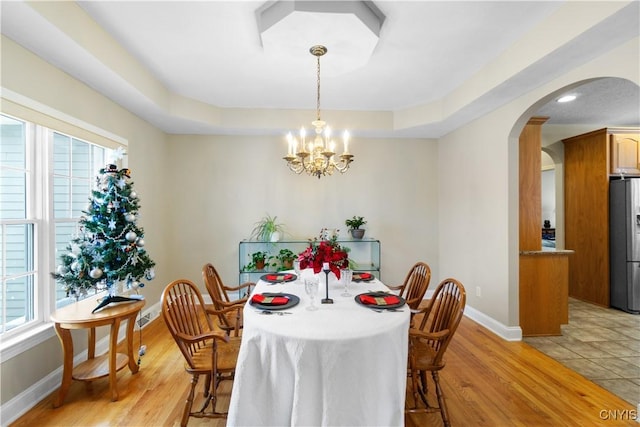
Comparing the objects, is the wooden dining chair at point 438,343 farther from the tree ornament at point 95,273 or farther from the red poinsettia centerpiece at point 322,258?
the tree ornament at point 95,273

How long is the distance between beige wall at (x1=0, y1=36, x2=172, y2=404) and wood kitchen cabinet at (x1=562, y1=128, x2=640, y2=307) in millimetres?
6252

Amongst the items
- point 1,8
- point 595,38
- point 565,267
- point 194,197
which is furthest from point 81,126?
point 565,267

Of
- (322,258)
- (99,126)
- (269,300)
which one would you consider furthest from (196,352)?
Answer: (99,126)

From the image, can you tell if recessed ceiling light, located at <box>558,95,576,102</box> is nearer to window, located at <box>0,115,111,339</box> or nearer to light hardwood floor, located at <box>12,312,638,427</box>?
light hardwood floor, located at <box>12,312,638,427</box>

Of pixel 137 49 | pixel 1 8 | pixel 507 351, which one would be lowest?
pixel 507 351

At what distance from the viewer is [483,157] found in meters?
3.72

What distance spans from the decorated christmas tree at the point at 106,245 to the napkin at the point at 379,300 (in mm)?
1934

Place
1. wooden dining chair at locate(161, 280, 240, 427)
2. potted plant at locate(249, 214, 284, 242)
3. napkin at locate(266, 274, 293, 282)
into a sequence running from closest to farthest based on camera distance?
wooden dining chair at locate(161, 280, 240, 427)
napkin at locate(266, 274, 293, 282)
potted plant at locate(249, 214, 284, 242)

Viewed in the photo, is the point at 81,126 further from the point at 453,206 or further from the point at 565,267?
the point at 565,267

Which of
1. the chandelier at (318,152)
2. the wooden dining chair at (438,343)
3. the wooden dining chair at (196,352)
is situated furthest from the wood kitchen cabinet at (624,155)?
the wooden dining chair at (196,352)

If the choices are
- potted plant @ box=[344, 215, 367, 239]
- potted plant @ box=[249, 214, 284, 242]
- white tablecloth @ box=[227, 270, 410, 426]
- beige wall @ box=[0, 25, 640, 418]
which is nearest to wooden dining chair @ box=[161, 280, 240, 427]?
white tablecloth @ box=[227, 270, 410, 426]

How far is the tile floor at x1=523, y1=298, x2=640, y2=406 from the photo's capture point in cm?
254

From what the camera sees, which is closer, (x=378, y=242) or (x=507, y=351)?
(x=507, y=351)

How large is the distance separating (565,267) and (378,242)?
218cm
